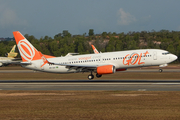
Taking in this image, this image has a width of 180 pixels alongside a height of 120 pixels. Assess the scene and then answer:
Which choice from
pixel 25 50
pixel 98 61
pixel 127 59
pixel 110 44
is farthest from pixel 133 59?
pixel 110 44

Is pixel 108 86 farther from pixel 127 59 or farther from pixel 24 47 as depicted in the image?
pixel 24 47

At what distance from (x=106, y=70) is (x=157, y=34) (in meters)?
139

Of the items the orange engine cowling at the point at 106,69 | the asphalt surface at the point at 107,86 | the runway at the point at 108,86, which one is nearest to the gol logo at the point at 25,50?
the asphalt surface at the point at 107,86

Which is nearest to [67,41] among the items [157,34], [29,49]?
[157,34]

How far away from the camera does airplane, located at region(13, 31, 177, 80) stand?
38.2 meters

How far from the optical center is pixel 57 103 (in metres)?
20.0

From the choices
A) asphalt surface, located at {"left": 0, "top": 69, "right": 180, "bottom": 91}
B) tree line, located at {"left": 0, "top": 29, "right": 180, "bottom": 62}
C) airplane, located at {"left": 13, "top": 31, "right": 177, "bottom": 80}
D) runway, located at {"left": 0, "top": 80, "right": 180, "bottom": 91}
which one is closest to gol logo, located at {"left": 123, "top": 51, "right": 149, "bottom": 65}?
airplane, located at {"left": 13, "top": 31, "right": 177, "bottom": 80}

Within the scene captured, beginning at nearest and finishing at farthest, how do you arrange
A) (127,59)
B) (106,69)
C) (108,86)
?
(108,86), (106,69), (127,59)

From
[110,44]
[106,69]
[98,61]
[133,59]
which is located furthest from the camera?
[110,44]

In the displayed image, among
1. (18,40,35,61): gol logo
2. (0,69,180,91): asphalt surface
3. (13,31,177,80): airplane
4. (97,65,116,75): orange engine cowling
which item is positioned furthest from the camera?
(18,40,35,61): gol logo

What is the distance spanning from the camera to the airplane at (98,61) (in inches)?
1503

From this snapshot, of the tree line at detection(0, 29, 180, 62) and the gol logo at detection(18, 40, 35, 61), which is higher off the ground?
the tree line at detection(0, 29, 180, 62)

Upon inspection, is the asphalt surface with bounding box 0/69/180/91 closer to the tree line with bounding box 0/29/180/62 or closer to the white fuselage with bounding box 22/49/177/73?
the white fuselage with bounding box 22/49/177/73

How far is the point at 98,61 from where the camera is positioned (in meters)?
40.3
